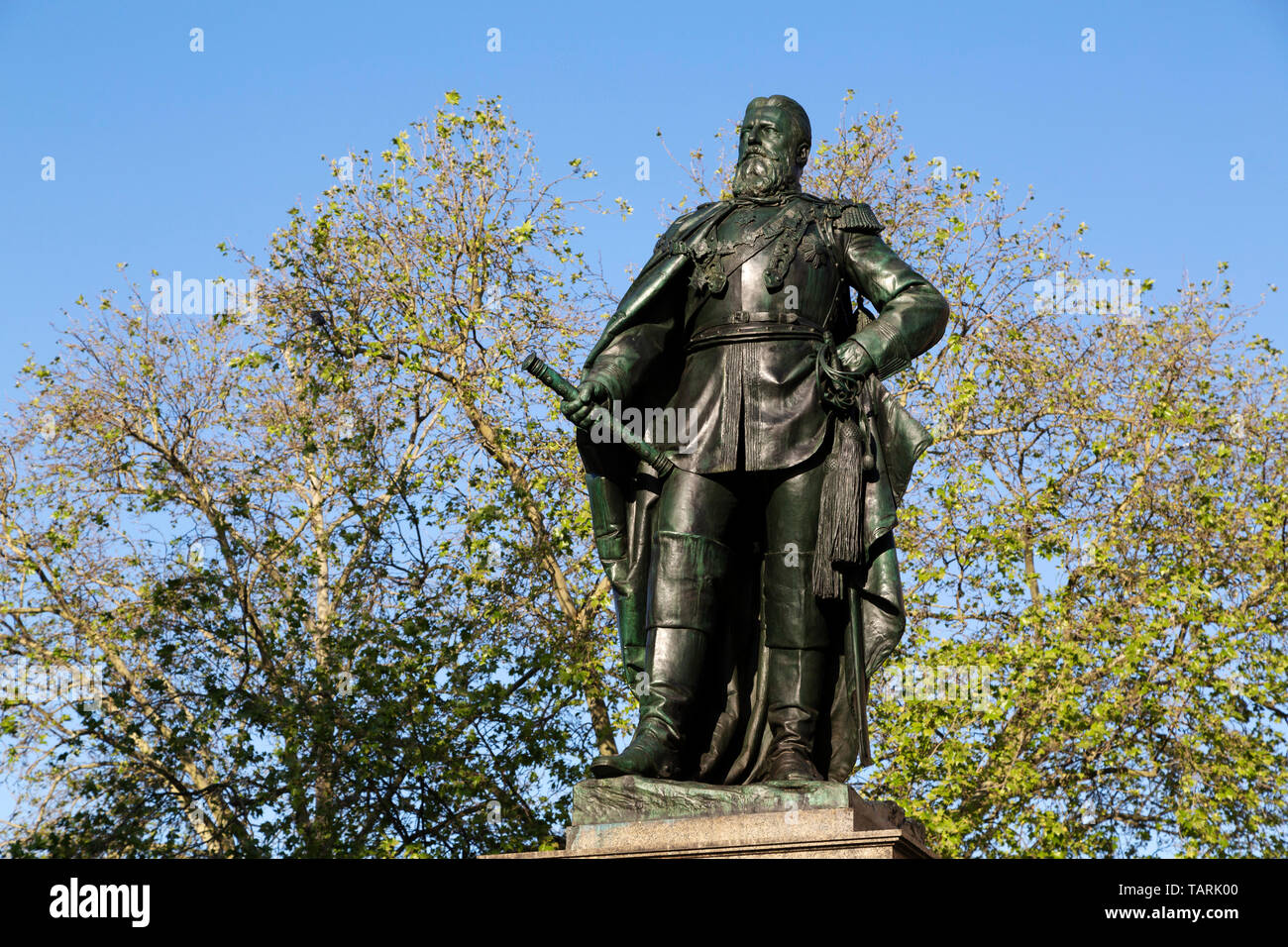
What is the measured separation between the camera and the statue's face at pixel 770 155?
6535mm

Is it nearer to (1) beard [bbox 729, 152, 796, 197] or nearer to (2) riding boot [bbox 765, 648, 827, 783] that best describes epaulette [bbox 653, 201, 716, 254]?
(1) beard [bbox 729, 152, 796, 197]

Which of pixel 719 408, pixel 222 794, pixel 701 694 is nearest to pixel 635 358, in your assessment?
pixel 719 408

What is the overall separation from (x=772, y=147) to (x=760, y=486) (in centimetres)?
137

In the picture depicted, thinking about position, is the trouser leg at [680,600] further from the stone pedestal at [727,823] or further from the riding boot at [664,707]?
the stone pedestal at [727,823]

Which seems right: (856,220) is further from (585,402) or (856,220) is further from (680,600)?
(680,600)

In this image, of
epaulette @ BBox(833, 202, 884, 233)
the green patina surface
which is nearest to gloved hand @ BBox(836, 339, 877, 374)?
epaulette @ BBox(833, 202, 884, 233)

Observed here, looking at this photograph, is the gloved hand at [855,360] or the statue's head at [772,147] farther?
the statue's head at [772,147]

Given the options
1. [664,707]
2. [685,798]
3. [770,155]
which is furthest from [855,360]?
[685,798]

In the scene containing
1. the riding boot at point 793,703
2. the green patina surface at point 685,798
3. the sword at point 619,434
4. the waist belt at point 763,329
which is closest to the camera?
the green patina surface at point 685,798

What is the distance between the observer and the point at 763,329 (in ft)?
20.5

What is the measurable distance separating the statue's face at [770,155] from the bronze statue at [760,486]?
0.13m

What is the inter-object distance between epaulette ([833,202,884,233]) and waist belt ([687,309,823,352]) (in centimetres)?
44

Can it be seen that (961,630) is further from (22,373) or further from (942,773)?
(22,373)

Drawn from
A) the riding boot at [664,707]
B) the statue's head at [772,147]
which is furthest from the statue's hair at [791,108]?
the riding boot at [664,707]
